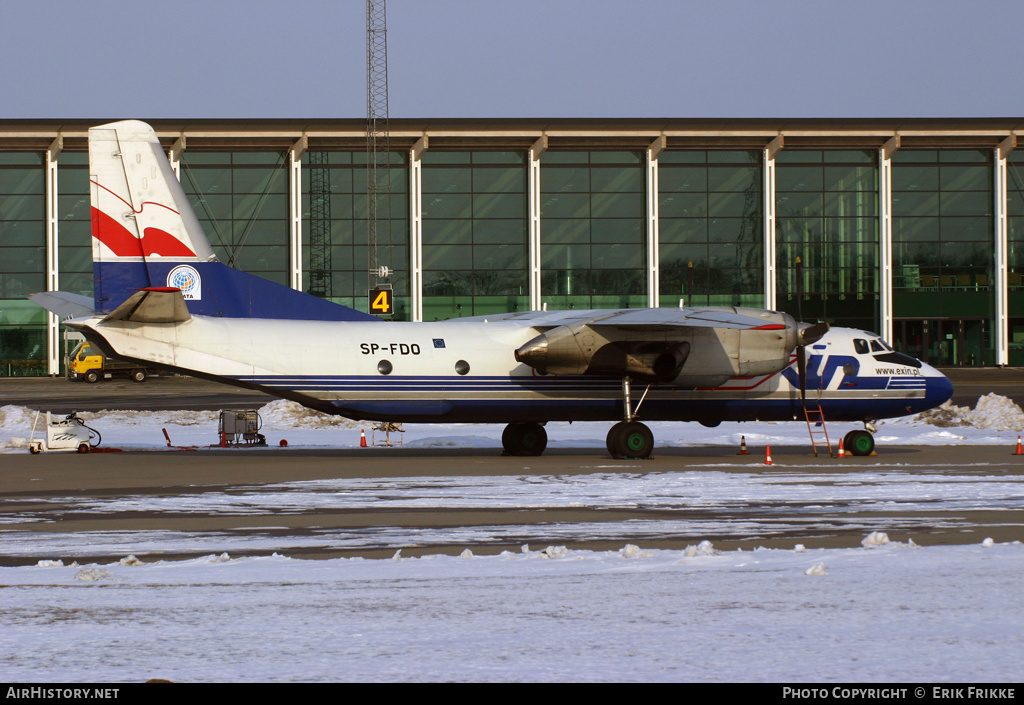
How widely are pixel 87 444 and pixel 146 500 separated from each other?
9174 millimetres

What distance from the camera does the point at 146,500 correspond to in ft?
45.7

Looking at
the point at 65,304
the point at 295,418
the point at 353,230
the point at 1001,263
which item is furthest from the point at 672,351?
the point at 1001,263

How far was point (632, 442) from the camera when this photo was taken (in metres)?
21.1

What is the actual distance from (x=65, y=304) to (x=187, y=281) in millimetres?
2611

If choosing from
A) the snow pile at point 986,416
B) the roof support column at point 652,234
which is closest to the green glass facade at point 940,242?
the roof support column at point 652,234

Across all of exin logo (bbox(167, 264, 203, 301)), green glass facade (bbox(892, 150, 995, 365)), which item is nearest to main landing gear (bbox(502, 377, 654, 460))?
exin logo (bbox(167, 264, 203, 301))

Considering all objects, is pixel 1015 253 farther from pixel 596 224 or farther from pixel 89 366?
pixel 89 366

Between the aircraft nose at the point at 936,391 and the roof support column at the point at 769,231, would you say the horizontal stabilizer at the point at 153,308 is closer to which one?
the aircraft nose at the point at 936,391

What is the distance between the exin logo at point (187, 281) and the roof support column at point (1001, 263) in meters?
49.9

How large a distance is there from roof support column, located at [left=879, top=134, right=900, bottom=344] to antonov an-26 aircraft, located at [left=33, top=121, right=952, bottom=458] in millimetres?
36009

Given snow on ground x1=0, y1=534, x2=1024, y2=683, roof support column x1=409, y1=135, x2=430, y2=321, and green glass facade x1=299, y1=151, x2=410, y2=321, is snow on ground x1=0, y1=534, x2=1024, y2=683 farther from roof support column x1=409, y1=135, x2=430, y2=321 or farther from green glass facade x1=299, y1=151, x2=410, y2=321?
green glass facade x1=299, y1=151, x2=410, y2=321

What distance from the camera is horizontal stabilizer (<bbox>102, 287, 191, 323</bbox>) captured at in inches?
747

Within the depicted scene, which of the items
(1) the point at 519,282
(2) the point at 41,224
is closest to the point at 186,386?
(2) the point at 41,224

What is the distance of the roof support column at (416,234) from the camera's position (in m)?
56.0
